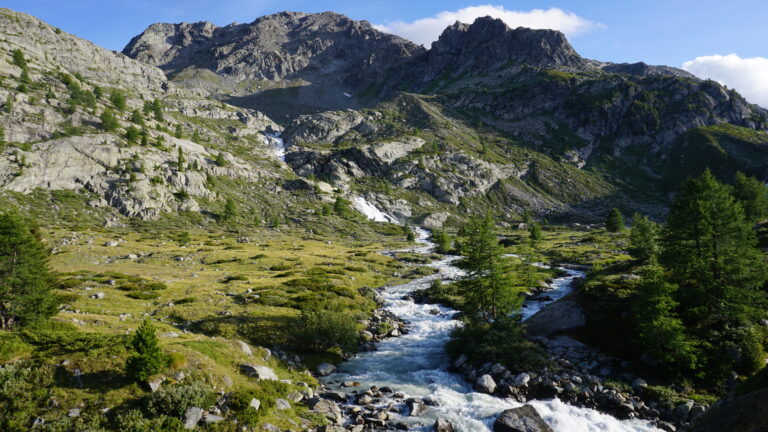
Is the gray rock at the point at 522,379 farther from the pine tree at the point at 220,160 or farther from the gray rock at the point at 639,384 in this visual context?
the pine tree at the point at 220,160

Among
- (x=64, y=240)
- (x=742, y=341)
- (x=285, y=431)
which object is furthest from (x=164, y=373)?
(x=64, y=240)

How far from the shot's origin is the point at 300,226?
150750mm

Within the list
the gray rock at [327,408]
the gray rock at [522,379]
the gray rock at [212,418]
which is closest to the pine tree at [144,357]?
the gray rock at [212,418]

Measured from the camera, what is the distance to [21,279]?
24828mm

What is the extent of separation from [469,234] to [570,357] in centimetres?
1387

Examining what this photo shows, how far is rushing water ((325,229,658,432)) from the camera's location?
20.5m

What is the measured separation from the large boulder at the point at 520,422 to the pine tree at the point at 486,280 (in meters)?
13.7

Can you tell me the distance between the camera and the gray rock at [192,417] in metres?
16.4

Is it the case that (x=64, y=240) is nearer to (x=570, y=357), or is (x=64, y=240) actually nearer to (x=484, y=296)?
(x=484, y=296)

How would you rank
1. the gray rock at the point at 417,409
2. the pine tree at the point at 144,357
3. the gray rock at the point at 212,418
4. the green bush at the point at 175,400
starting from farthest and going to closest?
the gray rock at the point at 417,409 < the pine tree at the point at 144,357 < the gray rock at the point at 212,418 < the green bush at the point at 175,400

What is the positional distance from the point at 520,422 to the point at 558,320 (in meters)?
15.8

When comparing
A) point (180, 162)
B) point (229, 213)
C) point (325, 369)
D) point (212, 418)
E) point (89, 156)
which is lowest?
point (325, 369)

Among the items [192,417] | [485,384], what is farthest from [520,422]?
[192,417]

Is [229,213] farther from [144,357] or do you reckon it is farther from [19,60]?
[19,60]
